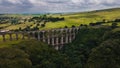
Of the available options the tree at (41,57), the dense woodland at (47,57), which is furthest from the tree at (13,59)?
the tree at (41,57)

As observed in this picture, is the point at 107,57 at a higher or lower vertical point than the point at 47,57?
higher

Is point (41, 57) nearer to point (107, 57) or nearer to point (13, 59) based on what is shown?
point (13, 59)

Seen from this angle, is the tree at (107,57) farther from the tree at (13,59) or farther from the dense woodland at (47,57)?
the tree at (13,59)

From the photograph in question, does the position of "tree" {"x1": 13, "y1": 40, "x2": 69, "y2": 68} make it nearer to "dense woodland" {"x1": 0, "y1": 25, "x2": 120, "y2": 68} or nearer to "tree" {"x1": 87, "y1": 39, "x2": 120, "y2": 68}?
"dense woodland" {"x1": 0, "y1": 25, "x2": 120, "y2": 68}

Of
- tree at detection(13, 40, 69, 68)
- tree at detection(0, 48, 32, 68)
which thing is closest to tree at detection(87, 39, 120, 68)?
tree at detection(13, 40, 69, 68)

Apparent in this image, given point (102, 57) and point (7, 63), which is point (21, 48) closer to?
point (7, 63)

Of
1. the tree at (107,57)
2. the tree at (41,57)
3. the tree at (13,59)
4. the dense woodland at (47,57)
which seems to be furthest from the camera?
the tree at (41,57)

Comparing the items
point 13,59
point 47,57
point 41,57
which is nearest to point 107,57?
point 47,57
